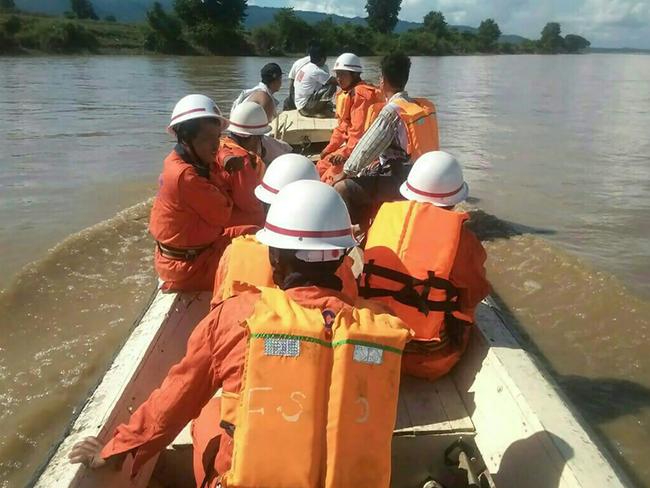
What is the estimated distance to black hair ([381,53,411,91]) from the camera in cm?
476

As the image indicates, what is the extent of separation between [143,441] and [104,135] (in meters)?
12.4

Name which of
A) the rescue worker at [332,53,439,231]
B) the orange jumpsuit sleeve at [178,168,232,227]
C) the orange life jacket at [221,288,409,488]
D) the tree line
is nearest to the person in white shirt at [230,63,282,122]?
the rescue worker at [332,53,439,231]

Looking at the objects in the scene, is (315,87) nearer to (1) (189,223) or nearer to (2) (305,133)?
(2) (305,133)

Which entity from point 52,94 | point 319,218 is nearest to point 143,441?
point 319,218

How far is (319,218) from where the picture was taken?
194 centimetres

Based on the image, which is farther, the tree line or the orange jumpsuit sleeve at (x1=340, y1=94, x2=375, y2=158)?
the tree line

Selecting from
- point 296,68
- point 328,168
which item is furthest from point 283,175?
point 296,68

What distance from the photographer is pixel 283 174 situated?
3.25 meters

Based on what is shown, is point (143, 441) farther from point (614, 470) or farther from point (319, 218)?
point (614, 470)

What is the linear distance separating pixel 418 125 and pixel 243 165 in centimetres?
149

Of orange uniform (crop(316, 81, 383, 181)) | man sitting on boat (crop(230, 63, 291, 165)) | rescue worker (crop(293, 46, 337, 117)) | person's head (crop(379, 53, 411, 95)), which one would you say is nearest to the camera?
person's head (crop(379, 53, 411, 95))

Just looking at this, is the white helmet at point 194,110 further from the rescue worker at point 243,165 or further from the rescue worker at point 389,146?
the rescue worker at point 389,146

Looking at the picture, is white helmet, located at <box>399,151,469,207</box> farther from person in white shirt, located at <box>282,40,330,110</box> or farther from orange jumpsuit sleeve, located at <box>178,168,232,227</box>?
person in white shirt, located at <box>282,40,330,110</box>

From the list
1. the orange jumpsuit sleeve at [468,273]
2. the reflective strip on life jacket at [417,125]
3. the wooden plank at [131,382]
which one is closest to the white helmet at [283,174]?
the wooden plank at [131,382]
